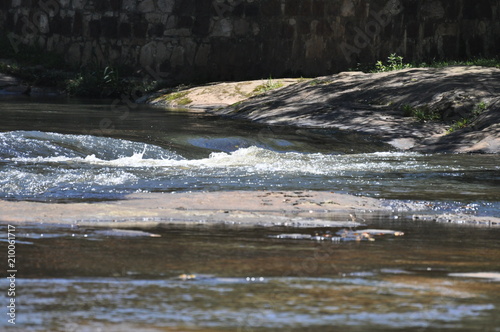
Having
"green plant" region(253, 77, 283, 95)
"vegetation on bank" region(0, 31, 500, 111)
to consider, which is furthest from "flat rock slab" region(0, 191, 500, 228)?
"vegetation on bank" region(0, 31, 500, 111)

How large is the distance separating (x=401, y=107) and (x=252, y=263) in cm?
1062

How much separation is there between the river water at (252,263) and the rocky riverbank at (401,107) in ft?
10.2

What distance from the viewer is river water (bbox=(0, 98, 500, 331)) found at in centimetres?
357

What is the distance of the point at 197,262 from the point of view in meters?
4.61

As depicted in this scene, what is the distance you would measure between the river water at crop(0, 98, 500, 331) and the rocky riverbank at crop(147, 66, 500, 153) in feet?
10.2

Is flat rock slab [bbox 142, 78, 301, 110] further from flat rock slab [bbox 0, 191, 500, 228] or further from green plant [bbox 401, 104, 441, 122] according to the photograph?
flat rock slab [bbox 0, 191, 500, 228]

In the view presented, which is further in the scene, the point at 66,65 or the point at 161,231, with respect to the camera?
the point at 66,65

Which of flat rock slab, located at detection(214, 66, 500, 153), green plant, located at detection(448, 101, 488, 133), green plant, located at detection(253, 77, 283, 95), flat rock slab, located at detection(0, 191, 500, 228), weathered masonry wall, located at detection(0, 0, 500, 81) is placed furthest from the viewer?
weathered masonry wall, located at detection(0, 0, 500, 81)

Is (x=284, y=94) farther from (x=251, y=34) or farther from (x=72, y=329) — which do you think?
(x=72, y=329)

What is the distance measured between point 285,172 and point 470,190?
6.35 feet

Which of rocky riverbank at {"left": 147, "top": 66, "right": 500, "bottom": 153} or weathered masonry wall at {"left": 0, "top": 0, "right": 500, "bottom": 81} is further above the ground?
weathered masonry wall at {"left": 0, "top": 0, "right": 500, "bottom": 81}

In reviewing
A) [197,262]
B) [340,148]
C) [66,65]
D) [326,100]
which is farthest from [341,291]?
[66,65]

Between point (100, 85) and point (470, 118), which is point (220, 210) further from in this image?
point (100, 85)

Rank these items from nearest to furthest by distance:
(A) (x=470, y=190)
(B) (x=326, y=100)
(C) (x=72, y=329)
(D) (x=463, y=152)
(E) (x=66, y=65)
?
→ 1. (C) (x=72, y=329)
2. (A) (x=470, y=190)
3. (D) (x=463, y=152)
4. (B) (x=326, y=100)
5. (E) (x=66, y=65)
